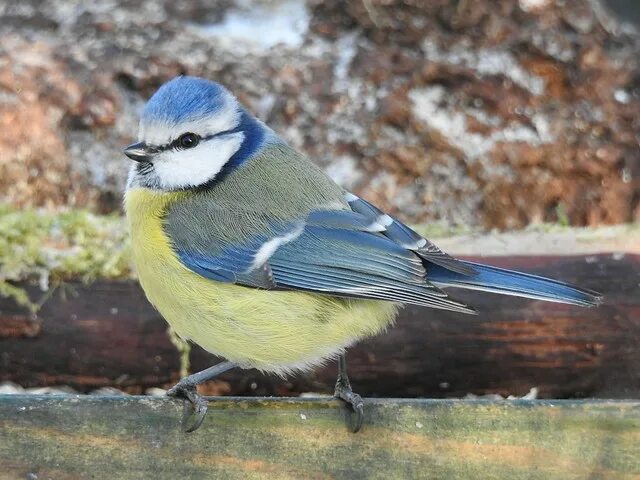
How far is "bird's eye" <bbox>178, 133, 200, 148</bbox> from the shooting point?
2.25 m

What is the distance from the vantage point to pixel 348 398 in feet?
6.07

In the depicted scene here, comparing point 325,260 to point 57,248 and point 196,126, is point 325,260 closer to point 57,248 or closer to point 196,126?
point 196,126

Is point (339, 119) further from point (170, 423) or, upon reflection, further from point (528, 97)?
point (170, 423)

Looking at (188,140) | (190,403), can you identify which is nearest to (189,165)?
(188,140)

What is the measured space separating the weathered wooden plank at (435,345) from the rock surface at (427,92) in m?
0.64

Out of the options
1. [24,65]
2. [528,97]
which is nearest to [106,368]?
[24,65]

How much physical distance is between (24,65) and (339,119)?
959mm

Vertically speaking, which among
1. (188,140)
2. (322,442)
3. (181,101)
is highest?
(181,101)

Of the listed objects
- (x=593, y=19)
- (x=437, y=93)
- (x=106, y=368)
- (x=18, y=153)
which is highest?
(x=593, y=19)

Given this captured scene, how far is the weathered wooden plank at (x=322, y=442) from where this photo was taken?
1716mm

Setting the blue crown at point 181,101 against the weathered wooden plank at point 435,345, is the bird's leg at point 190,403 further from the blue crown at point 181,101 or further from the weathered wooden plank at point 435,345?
the blue crown at point 181,101

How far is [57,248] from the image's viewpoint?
2596 millimetres

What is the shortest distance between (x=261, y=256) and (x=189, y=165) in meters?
0.30

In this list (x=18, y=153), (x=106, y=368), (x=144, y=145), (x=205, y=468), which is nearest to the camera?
(x=205, y=468)
